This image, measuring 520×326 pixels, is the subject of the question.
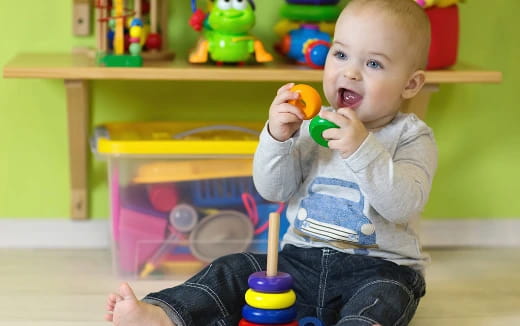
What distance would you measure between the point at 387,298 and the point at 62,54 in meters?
0.86

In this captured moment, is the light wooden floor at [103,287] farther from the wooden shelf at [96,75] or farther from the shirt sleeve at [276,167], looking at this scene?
the shirt sleeve at [276,167]

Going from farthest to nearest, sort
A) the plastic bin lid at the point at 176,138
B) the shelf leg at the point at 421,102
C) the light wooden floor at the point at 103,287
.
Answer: the shelf leg at the point at 421,102
the plastic bin lid at the point at 176,138
the light wooden floor at the point at 103,287

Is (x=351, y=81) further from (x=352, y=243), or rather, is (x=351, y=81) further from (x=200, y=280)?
(x=200, y=280)

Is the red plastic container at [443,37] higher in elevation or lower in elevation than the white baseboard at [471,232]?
higher

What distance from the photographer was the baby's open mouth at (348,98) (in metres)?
1.29

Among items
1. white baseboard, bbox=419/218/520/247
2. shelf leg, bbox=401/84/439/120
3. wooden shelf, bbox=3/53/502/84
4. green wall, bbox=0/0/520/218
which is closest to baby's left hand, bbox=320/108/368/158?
wooden shelf, bbox=3/53/502/84

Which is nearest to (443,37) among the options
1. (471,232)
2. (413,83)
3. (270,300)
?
(413,83)

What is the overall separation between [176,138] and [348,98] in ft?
1.66

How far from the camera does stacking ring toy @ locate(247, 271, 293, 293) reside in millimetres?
1196

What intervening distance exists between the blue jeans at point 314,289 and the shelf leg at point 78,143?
20.1 inches

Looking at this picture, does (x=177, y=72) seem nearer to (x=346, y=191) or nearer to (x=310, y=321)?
(x=346, y=191)

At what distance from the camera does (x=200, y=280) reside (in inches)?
51.3

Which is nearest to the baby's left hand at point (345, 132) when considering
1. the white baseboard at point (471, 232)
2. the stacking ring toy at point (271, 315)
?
the stacking ring toy at point (271, 315)

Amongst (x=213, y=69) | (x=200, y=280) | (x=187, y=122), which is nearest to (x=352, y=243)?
(x=200, y=280)
